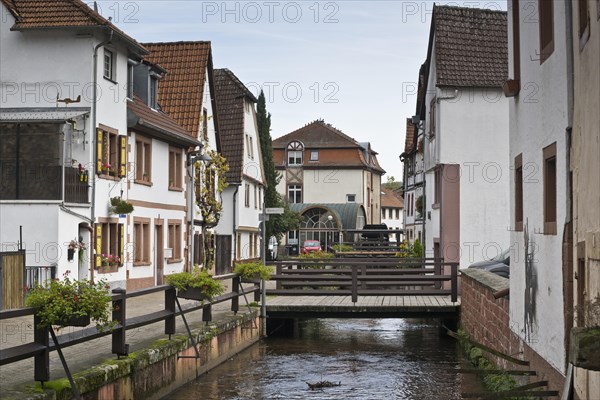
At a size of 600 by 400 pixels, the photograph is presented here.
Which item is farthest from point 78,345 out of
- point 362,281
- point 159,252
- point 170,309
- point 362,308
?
point 159,252

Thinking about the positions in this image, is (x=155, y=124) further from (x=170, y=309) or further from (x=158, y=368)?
(x=158, y=368)

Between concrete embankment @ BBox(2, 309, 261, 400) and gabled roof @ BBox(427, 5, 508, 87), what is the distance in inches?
531

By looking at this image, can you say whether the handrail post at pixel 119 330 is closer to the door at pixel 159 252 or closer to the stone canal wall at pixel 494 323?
the stone canal wall at pixel 494 323

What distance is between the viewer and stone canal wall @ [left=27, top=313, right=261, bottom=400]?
1155 centimetres

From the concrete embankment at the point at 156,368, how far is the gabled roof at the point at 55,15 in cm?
1012

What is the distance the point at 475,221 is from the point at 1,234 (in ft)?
47.7

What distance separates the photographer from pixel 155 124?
33.0 m

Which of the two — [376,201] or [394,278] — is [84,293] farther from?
[376,201]

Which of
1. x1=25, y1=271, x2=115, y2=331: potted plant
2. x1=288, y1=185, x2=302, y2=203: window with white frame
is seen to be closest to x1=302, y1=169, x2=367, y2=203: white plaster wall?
x1=288, y1=185, x2=302, y2=203: window with white frame

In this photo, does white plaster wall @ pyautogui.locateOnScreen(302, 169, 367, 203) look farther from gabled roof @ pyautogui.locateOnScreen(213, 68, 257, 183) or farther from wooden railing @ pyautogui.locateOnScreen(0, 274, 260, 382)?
wooden railing @ pyautogui.locateOnScreen(0, 274, 260, 382)

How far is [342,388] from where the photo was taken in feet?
55.1

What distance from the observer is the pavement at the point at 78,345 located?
11620mm

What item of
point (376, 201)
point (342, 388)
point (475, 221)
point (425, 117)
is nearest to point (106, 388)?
point (342, 388)

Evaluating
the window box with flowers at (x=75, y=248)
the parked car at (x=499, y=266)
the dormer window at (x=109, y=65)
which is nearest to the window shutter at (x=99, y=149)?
the dormer window at (x=109, y=65)
